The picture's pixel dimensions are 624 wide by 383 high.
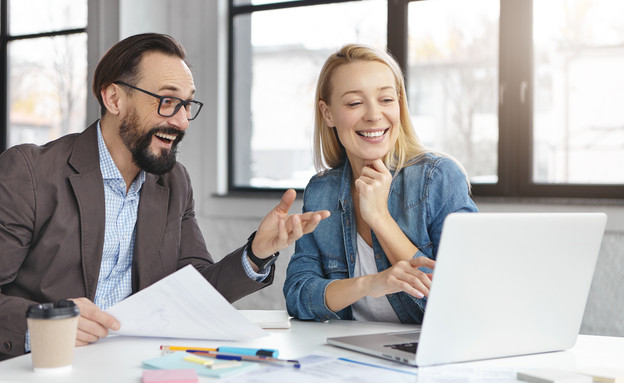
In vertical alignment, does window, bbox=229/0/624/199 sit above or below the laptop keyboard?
above

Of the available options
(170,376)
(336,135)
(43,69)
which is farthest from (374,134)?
(43,69)

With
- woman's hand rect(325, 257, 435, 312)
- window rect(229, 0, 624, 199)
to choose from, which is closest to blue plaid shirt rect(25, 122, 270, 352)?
woman's hand rect(325, 257, 435, 312)

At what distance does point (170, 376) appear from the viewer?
102cm

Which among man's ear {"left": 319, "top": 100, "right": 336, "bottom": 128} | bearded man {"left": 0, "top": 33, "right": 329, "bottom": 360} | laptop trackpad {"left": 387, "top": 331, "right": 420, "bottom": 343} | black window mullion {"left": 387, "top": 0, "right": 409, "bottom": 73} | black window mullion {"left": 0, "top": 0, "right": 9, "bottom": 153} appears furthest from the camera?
black window mullion {"left": 0, "top": 0, "right": 9, "bottom": 153}

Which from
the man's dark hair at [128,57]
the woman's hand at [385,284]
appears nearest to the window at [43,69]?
the man's dark hair at [128,57]

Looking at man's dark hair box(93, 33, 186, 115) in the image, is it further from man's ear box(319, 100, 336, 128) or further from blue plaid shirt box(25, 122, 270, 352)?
man's ear box(319, 100, 336, 128)

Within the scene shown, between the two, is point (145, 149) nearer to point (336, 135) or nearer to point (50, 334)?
point (336, 135)

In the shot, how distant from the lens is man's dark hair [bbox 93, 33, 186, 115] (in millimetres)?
1872

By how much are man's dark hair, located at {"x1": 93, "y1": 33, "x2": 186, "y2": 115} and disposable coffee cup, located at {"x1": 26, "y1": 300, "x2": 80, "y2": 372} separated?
0.93 m

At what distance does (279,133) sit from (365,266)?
1863 mm

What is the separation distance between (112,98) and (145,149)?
0.21 meters

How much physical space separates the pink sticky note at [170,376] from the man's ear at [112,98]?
3.31 feet

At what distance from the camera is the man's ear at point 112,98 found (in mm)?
1878

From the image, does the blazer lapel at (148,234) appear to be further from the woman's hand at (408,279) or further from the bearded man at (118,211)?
the woman's hand at (408,279)
